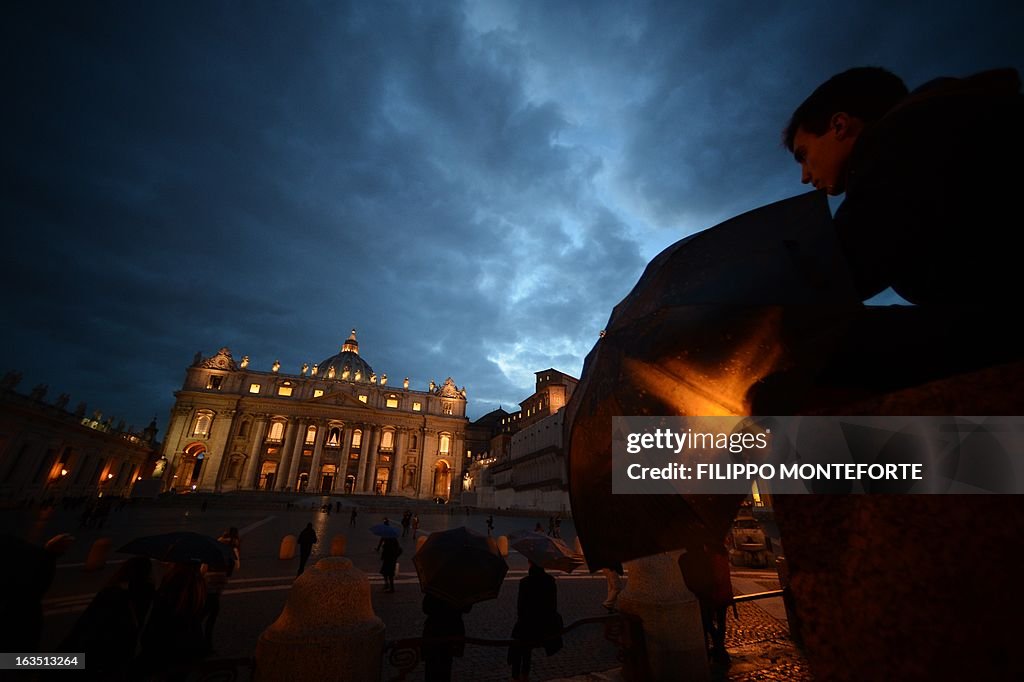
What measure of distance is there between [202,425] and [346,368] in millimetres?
24524

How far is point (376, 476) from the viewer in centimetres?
6875

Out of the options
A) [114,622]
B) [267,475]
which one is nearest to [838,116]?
[114,622]

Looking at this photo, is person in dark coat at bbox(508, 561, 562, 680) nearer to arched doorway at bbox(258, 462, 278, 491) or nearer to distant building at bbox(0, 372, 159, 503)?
distant building at bbox(0, 372, 159, 503)

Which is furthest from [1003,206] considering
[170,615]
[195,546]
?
[195,546]

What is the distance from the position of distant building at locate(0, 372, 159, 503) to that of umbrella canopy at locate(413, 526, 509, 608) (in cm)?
3946

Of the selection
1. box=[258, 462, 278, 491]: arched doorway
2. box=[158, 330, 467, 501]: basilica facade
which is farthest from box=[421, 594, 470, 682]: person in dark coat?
box=[258, 462, 278, 491]: arched doorway

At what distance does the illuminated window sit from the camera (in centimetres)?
6469

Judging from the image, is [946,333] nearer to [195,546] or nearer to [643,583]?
Answer: [643,583]

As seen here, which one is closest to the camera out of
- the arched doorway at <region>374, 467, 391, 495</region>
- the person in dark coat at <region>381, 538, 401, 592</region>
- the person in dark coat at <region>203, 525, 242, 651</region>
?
the person in dark coat at <region>203, 525, 242, 651</region>

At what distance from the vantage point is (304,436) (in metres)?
67.7

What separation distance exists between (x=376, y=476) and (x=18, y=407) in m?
44.5

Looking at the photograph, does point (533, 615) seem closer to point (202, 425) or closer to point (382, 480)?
point (382, 480)

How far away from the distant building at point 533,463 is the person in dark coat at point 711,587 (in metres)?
26.6

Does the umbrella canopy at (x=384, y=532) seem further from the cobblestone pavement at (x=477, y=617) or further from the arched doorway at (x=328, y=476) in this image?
the arched doorway at (x=328, y=476)
